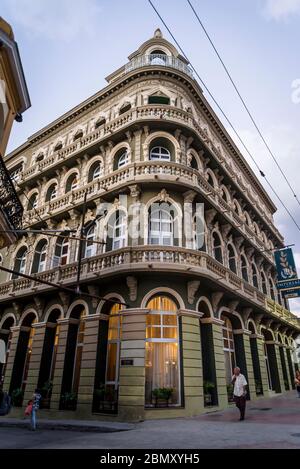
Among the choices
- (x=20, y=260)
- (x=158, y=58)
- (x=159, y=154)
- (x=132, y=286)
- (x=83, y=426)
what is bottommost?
(x=83, y=426)

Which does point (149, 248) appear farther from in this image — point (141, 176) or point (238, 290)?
point (238, 290)

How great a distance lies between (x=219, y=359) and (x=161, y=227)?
22.1ft

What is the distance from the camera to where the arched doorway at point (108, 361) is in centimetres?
1277

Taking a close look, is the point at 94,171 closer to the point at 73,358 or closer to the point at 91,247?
the point at 91,247

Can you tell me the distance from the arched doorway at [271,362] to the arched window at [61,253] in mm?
14938

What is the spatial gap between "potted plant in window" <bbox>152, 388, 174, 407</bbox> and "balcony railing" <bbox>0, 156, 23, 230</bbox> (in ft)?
26.4

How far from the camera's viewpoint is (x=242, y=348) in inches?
697

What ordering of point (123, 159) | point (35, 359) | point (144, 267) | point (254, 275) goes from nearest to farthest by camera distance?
point (144, 267), point (35, 359), point (123, 159), point (254, 275)

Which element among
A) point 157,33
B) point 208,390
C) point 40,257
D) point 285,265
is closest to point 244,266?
point 285,265

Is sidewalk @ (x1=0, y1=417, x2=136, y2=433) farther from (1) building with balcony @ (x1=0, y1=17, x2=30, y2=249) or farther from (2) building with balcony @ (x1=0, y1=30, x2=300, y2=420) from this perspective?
(1) building with balcony @ (x1=0, y1=17, x2=30, y2=249)

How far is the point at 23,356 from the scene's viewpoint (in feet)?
57.0

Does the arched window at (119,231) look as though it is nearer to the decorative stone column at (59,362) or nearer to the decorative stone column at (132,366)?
the decorative stone column at (132,366)
